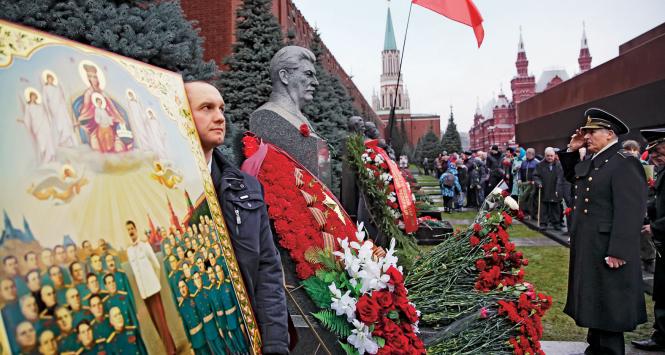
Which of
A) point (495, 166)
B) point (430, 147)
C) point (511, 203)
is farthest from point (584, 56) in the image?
point (511, 203)

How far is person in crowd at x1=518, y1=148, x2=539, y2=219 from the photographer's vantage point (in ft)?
45.3

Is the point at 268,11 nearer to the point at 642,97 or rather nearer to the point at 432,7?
the point at 432,7

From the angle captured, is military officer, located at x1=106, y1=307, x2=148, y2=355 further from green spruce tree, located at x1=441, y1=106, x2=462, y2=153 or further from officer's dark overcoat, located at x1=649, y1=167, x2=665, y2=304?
green spruce tree, located at x1=441, y1=106, x2=462, y2=153

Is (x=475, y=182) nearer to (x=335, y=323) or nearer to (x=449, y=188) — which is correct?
(x=449, y=188)

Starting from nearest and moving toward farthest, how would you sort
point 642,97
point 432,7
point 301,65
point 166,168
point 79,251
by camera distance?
point 79,251 < point 166,168 < point 301,65 < point 432,7 < point 642,97

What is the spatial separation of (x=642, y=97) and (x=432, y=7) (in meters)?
8.26

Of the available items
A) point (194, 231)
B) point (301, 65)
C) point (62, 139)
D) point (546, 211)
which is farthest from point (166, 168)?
point (546, 211)

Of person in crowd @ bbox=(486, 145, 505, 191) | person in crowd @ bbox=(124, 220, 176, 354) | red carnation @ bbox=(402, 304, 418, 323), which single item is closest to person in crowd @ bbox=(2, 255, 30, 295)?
person in crowd @ bbox=(124, 220, 176, 354)

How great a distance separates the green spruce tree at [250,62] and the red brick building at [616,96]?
780cm

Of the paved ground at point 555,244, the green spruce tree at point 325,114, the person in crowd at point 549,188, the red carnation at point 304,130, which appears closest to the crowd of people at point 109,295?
the red carnation at point 304,130

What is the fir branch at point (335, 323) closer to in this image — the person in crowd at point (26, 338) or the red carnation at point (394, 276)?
the red carnation at point (394, 276)

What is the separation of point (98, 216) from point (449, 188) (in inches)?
657

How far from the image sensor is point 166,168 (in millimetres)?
1426

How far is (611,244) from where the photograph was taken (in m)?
3.81
